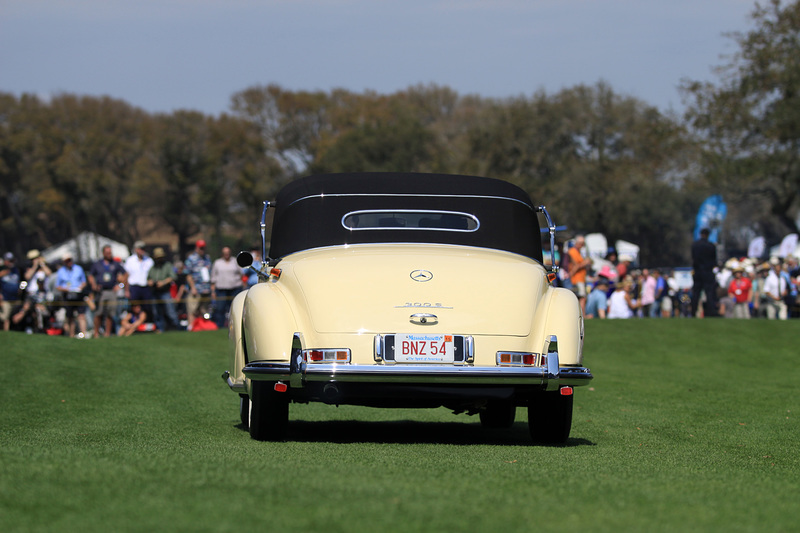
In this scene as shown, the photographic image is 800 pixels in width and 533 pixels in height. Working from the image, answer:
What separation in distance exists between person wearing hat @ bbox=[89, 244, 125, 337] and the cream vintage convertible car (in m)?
14.2

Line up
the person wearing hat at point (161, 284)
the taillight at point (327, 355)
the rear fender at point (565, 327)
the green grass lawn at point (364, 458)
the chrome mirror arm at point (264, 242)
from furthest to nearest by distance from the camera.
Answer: the person wearing hat at point (161, 284) → the chrome mirror arm at point (264, 242) → the rear fender at point (565, 327) → the taillight at point (327, 355) → the green grass lawn at point (364, 458)

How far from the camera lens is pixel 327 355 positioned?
23.4 ft

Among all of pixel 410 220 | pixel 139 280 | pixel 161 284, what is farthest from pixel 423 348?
pixel 139 280

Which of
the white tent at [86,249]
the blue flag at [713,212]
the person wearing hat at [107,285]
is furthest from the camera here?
the white tent at [86,249]

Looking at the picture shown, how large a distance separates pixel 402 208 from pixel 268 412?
6.78 feet

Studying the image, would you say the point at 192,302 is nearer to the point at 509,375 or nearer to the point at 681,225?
the point at 509,375

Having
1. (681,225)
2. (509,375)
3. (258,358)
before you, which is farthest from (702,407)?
(681,225)

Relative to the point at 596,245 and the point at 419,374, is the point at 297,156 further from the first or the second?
the point at 419,374

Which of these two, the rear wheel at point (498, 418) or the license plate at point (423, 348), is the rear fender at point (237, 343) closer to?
the license plate at point (423, 348)

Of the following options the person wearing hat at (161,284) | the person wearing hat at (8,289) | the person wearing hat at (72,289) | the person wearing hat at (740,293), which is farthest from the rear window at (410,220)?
the person wearing hat at (740,293)

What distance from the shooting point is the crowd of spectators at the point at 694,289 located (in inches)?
890

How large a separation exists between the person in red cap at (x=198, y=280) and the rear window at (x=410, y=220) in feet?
47.1

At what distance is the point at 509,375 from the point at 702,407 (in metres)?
4.84

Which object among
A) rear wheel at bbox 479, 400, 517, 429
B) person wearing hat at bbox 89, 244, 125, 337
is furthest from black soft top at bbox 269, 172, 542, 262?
person wearing hat at bbox 89, 244, 125, 337
